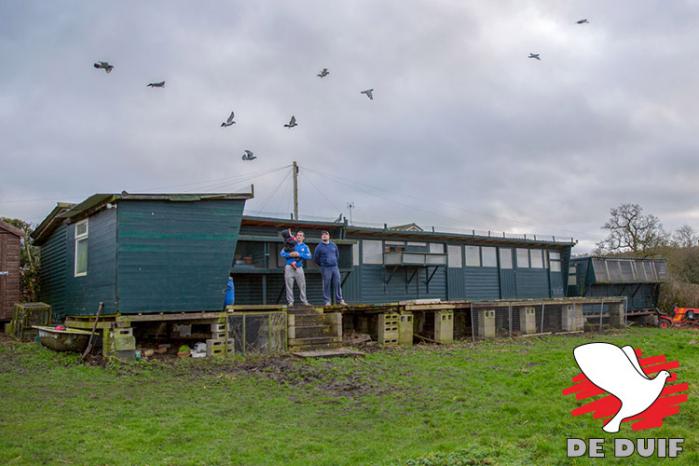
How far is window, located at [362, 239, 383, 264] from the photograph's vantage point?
648 inches

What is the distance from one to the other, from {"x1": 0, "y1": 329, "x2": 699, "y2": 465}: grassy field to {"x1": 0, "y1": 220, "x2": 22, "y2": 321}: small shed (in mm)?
6553

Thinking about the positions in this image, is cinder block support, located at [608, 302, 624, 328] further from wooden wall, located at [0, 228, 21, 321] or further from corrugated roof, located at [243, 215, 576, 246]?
wooden wall, located at [0, 228, 21, 321]

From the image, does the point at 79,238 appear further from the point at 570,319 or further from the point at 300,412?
the point at 570,319

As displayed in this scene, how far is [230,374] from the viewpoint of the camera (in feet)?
29.3

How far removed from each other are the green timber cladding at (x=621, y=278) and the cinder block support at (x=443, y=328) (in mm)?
9631

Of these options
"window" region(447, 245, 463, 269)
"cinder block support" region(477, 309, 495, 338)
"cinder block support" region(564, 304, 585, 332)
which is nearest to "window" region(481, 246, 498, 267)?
"window" region(447, 245, 463, 269)

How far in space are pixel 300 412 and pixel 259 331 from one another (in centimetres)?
433

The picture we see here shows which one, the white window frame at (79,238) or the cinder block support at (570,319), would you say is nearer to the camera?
the white window frame at (79,238)

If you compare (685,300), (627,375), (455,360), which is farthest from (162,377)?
(685,300)

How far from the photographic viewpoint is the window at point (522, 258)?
20.8 meters

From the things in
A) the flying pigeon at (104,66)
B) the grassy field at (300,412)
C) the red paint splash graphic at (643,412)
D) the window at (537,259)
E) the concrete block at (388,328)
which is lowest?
the grassy field at (300,412)

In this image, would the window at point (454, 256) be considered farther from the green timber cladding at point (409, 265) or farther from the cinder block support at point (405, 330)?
the cinder block support at point (405, 330)

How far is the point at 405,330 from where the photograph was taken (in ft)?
43.7

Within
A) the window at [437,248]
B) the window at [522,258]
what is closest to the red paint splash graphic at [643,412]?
the window at [437,248]
